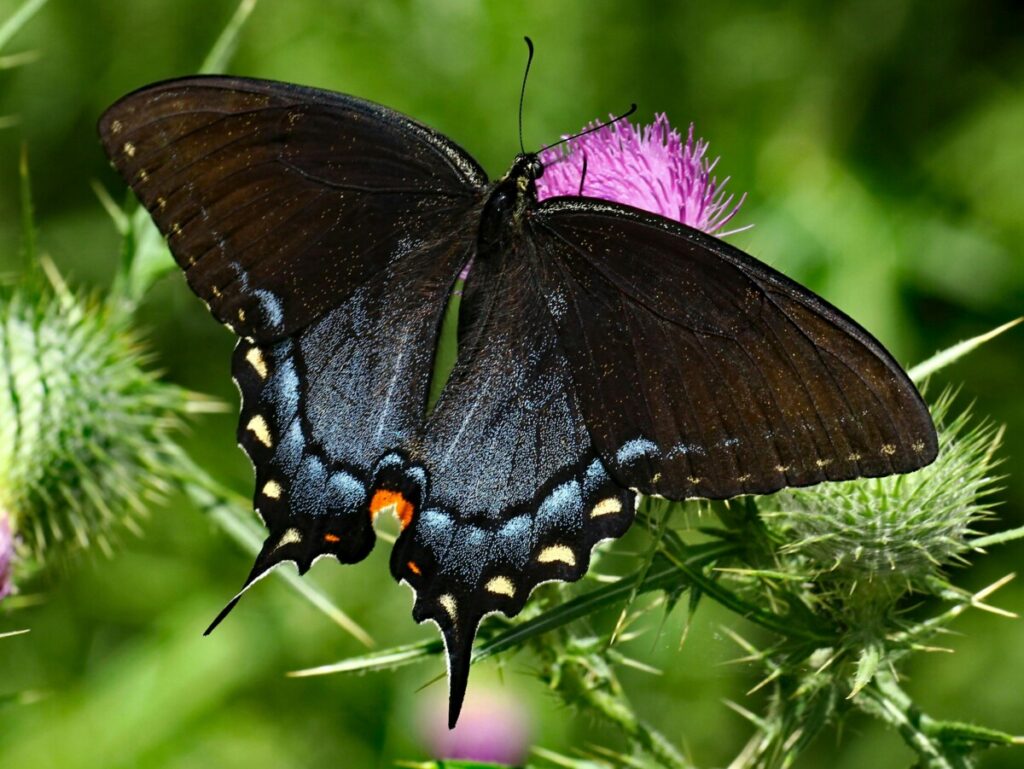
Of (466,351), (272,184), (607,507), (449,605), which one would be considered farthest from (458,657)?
(272,184)

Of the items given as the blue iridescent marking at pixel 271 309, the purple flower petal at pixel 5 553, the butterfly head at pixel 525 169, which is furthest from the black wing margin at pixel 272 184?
the purple flower petal at pixel 5 553

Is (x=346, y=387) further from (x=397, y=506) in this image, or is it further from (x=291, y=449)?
(x=397, y=506)

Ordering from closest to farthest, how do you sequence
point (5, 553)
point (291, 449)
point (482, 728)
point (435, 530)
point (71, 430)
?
point (435, 530) → point (291, 449) → point (5, 553) → point (71, 430) → point (482, 728)

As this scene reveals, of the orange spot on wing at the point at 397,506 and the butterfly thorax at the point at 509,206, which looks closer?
the orange spot on wing at the point at 397,506

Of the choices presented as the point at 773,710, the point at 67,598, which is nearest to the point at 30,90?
the point at 67,598

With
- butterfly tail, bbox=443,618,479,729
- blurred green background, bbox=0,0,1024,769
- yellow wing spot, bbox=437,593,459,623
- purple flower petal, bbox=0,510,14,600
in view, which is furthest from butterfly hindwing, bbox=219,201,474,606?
blurred green background, bbox=0,0,1024,769

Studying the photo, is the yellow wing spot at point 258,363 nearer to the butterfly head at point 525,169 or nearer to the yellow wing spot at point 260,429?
Answer: the yellow wing spot at point 260,429

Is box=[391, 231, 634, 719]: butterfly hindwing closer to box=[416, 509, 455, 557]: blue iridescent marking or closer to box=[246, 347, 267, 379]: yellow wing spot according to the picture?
box=[416, 509, 455, 557]: blue iridescent marking
